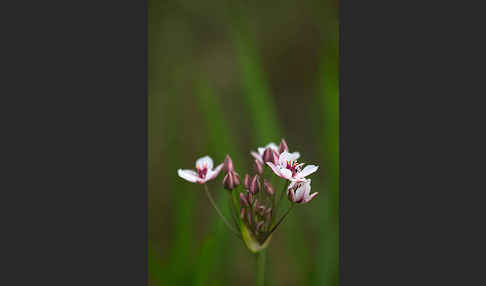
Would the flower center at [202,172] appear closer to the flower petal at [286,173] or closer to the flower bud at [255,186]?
the flower bud at [255,186]

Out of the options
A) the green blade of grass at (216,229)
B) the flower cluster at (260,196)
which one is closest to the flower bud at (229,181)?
the flower cluster at (260,196)

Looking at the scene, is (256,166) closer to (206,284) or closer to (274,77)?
(206,284)

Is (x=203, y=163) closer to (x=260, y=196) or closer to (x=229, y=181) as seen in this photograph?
(x=229, y=181)

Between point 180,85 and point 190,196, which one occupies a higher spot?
point 180,85

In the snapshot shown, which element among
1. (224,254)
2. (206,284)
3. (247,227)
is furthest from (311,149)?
(247,227)
